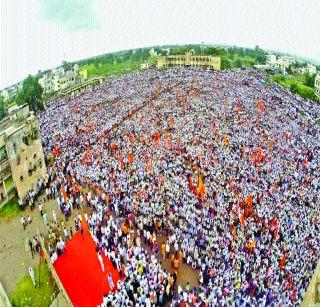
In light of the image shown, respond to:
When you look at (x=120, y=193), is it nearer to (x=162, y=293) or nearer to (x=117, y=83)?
(x=162, y=293)

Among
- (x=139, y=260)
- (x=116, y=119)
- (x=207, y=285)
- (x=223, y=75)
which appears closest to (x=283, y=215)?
(x=207, y=285)

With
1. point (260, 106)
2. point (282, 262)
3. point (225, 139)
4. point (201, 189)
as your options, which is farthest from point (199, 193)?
point (260, 106)

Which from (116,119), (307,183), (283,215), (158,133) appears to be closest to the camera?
(283,215)

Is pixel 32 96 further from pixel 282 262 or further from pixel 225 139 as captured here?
pixel 282 262

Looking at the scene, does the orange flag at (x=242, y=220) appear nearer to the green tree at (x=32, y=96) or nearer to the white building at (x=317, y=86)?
the green tree at (x=32, y=96)

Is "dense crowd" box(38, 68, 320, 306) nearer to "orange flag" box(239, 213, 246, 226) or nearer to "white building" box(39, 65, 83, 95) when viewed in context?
"orange flag" box(239, 213, 246, 226)

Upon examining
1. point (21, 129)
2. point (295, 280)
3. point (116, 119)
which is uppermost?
point (21, 129)
